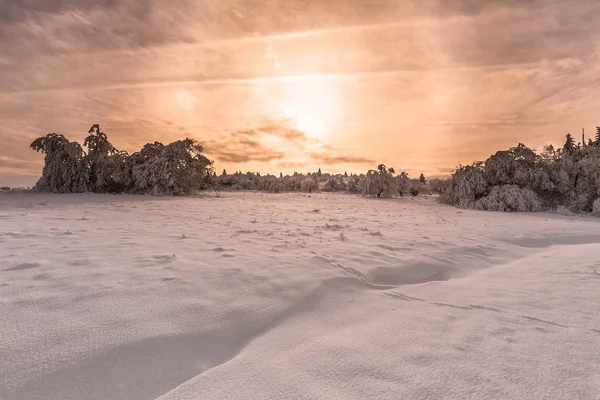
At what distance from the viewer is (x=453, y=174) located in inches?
524

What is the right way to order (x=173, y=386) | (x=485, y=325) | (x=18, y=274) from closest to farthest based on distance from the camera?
(x=173, y=386) → (x=485, y=325) → (x=18, y=274)

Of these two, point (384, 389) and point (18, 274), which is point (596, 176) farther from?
point (18, 274)

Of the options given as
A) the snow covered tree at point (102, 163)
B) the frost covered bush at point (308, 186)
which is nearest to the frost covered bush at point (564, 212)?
the frost covered bush at point (308, 186)

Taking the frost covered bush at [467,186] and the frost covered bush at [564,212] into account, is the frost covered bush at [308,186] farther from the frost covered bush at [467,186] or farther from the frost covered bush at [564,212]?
the frost covered bush at [564,212]

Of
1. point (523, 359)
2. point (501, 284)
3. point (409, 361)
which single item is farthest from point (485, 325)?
point (501, 284)

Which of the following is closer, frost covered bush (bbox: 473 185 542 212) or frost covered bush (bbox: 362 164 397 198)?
frost covered bush (bbox: 473 185 542 212)

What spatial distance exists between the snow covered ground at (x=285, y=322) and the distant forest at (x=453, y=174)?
350 inches

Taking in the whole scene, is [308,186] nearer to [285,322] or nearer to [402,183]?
[402,183]

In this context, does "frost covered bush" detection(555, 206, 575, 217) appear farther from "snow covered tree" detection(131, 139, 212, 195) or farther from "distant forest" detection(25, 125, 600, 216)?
"snow covered tree" detection(131, 139, 212, 195)

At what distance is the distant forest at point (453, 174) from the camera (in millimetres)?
11461

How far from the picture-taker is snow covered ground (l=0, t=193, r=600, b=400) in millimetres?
1431

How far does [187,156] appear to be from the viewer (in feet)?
45.1

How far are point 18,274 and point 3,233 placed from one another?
7.23 ft

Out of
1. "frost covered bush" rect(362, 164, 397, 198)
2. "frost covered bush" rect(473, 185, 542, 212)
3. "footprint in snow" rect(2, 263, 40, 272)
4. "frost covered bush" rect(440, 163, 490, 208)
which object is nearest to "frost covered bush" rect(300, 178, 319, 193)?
"frost covered bush" rect(362, 164, 397, 198)
